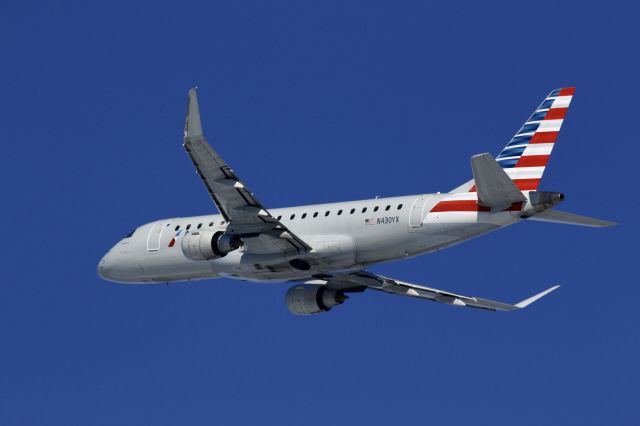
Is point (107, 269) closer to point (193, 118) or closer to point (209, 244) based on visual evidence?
point (209, 244)

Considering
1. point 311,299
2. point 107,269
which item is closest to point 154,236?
point 107,269

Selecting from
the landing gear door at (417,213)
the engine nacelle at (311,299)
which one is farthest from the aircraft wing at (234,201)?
the engine nacelle at (311,299)

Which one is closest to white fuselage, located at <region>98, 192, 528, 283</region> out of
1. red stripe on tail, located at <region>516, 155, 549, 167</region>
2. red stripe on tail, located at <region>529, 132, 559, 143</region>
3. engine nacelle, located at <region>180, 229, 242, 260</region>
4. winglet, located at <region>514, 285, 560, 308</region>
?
engine nacelle, located at <region>180, 229, 242, 260</region>

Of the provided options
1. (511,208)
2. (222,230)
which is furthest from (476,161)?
(222,230)

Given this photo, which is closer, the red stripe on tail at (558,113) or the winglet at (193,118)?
the winglet at (193,118)

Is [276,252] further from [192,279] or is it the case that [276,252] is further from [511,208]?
[511,208]

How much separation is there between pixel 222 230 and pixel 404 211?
6.81 m

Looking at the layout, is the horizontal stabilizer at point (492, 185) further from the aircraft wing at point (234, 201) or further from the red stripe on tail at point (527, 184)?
the aircraft wing at point (234, 201)

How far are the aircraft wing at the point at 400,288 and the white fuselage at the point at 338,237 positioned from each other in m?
2.84

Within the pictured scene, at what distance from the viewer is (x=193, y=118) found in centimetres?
4066

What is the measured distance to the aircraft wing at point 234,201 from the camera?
40875 mm

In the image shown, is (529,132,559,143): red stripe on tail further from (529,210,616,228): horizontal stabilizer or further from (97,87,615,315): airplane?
(529,210,616,228): horizontal stabilizer

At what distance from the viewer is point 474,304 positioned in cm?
5066

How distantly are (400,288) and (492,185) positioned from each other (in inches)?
453
